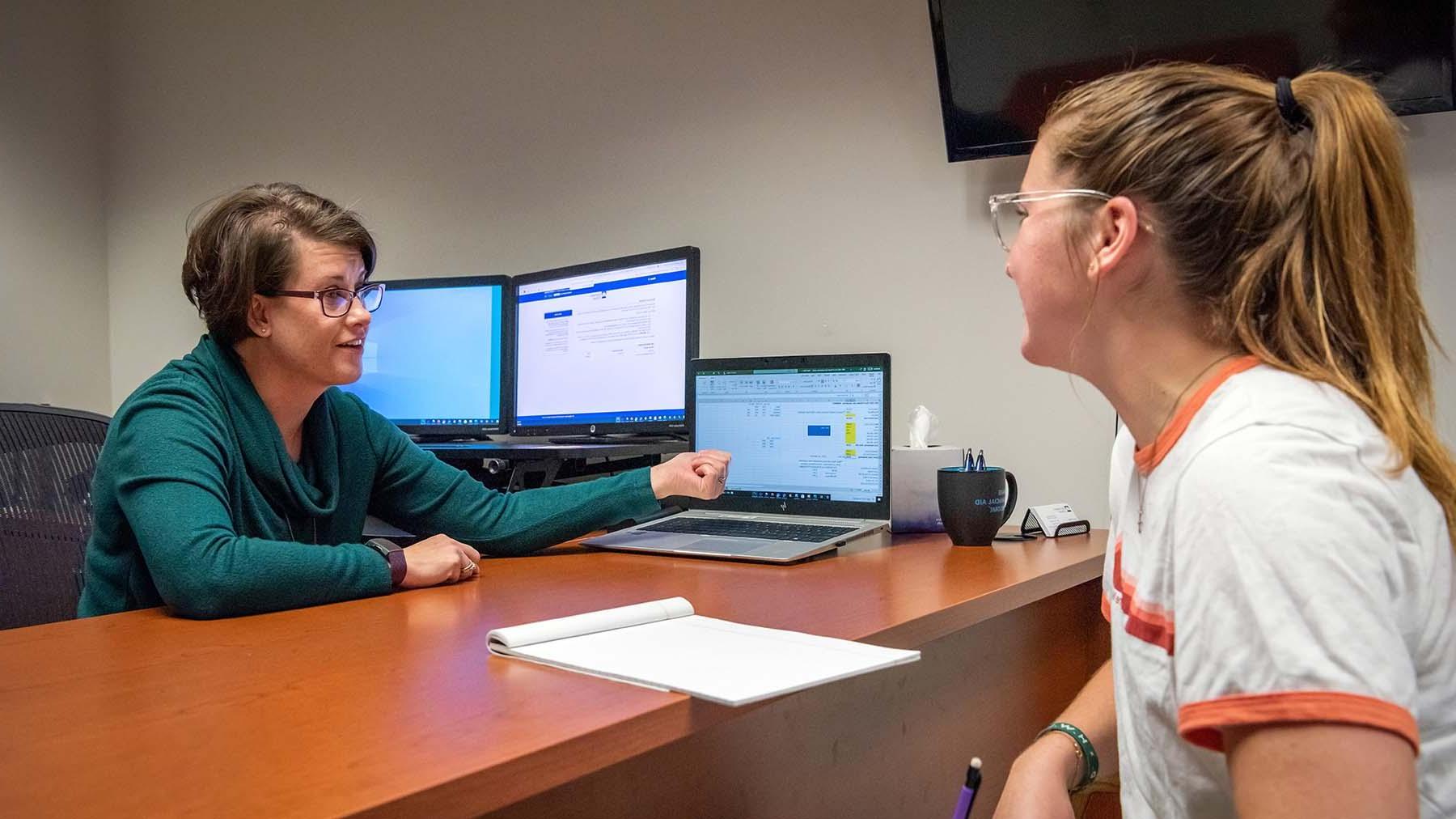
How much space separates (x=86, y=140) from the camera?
3961 millimetres

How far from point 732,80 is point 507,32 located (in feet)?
2.62

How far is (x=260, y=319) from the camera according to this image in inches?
59.4

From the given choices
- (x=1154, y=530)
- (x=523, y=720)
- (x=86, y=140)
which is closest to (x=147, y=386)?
(x=523, y=720)

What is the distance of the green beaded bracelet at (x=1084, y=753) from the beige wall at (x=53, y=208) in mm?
3780

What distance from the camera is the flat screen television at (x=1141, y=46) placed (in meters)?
1.76

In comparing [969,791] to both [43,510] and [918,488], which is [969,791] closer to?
[918,488]

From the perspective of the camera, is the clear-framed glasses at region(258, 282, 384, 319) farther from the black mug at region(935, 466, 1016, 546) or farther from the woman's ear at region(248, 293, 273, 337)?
the black mug at region(935, 466, 1016, 546)

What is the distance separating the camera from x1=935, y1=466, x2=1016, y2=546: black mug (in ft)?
5.36

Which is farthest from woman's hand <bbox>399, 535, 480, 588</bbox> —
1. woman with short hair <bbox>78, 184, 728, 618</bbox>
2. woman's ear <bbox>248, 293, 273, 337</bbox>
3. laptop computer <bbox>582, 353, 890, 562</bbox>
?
woman's ear <bbox>248, 293, 273, 337</bbox>

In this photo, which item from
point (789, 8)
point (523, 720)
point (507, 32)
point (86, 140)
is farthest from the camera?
point (86, 140)

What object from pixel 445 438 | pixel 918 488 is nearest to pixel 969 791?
pixel 918 488

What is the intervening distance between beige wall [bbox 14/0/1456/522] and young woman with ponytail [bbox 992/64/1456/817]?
1.28 meters

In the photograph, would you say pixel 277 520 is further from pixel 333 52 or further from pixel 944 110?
pixel 333 52

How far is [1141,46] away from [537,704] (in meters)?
1.71
